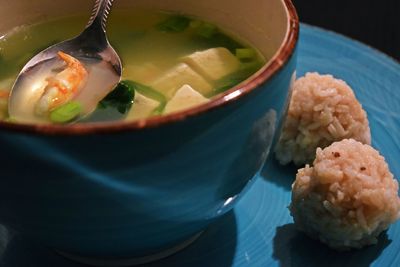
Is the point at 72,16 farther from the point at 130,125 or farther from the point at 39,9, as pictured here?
the point at 130,125

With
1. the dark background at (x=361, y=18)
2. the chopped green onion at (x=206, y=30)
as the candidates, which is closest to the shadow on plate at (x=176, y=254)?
the chopped green onion at (x=206, y=30)

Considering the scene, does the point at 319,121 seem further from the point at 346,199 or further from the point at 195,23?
the point at 195,23

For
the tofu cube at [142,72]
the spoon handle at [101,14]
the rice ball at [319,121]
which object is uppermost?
the spoon handle at [101,14]

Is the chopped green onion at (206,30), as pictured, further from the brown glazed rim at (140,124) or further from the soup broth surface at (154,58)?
the brown glazed rim at (140,124)

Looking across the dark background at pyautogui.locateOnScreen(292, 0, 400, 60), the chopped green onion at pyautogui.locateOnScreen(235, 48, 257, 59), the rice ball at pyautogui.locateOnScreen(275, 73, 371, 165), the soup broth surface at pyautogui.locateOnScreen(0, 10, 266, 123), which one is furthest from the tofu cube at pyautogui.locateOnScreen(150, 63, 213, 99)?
the dark background at pyautogui.locateOnScreen(292, 0, 400, 60)

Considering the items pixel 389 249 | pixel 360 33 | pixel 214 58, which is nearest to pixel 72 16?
pixel 214 58

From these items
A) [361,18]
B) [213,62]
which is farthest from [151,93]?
[361,18]
